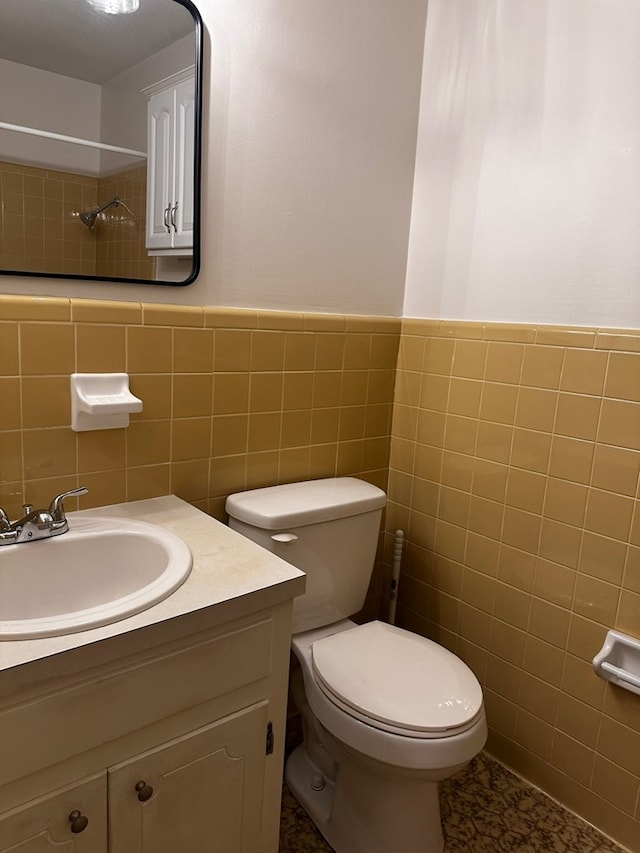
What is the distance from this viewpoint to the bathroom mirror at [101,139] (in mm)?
1237

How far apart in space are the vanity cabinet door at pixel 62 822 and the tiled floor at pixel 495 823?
0.69 meters

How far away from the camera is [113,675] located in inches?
38.8

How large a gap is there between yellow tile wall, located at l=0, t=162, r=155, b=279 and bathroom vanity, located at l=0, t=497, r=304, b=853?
561 mm

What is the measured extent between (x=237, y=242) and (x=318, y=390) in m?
0.48

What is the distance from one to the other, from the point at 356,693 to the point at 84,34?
1528 mm

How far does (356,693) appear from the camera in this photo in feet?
4.56

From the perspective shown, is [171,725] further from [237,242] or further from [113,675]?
[237,242]

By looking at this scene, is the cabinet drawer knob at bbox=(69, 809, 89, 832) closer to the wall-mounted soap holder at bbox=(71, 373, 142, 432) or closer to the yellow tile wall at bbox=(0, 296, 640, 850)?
the yellow tile wall at bbox=(0, 296, 640, 850)

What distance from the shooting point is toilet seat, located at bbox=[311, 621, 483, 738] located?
132 centimetres

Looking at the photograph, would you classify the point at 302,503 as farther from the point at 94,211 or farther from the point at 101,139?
the point at 101,139

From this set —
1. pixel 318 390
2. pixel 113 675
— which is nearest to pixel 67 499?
pixel 113 675

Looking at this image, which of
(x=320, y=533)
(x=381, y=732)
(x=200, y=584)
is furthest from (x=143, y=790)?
(x=320, y=533)

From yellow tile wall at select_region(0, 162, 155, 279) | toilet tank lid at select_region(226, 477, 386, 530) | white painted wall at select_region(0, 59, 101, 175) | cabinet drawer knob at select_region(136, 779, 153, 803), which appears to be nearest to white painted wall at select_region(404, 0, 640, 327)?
toilet tank lid at select_region(226, 477, 386, 530)

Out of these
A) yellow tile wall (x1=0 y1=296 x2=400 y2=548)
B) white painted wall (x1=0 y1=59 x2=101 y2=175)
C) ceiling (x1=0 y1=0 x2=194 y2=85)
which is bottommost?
yellow tile wall (x1=0 y1=296 x2=400 y2=548)
